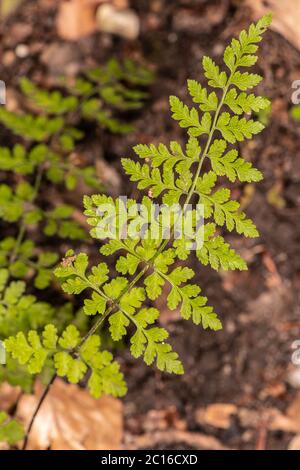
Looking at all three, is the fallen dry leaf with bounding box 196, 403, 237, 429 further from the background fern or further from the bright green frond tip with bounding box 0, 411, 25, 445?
the bright green frond tip with bounding box 0, 411, 25, 445

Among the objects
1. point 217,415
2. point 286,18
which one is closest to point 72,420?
point 217,415

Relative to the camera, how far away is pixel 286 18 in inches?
118

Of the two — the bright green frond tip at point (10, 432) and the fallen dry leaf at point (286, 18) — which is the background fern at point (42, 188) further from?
the fallen dry leaf at point (286, 18)

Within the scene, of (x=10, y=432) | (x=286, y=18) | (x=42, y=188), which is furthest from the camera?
(x=42, y=188)

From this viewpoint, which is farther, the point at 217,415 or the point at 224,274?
the point at 224,274

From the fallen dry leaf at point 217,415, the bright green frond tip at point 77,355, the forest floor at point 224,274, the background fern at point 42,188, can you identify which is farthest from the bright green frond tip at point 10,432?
the fallen dry leaf at point 217,415

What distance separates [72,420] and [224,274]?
1.26 metres

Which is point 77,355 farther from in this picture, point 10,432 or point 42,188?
point 42,188

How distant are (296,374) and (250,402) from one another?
1.11ft

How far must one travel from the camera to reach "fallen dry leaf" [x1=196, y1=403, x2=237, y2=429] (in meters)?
3.06

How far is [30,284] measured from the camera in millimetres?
2990

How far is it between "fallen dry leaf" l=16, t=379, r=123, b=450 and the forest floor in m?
0.12
